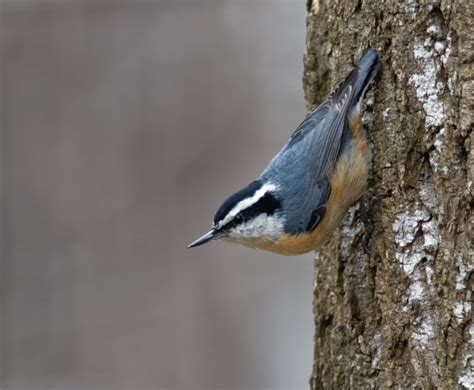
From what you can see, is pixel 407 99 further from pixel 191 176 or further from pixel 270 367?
pixel 270 367

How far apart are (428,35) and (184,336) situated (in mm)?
3509

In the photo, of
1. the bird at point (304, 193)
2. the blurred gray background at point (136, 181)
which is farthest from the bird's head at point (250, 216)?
the blurred gray background at point (136, 181)

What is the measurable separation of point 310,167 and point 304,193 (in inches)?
4.2

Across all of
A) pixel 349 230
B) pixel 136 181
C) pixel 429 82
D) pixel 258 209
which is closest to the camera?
pixel 429 82

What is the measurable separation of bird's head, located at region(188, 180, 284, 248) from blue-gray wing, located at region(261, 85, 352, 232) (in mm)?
45

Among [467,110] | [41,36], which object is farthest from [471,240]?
[41,36]

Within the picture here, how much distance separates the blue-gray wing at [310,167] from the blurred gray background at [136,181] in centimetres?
240

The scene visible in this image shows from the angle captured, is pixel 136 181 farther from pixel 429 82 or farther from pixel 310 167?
pixel 429 82

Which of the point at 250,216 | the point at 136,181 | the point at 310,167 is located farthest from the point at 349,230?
the point at 136,181

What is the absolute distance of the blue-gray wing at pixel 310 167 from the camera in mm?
2961

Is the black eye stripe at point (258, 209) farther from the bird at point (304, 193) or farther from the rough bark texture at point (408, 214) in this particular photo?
the rough bark texture at point (408, 214)

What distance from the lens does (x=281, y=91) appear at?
5.65 meters

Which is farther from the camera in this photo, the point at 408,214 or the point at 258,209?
the point at 258,209

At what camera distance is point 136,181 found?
18.0ft
